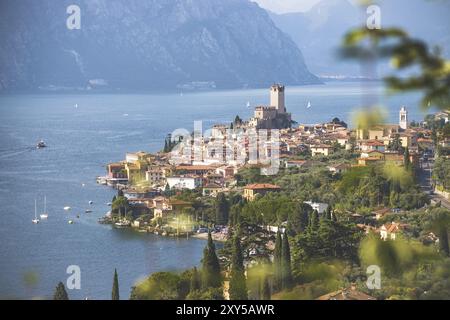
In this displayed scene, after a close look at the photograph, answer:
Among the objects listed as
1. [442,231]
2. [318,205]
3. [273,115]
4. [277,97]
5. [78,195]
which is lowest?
[78,195]

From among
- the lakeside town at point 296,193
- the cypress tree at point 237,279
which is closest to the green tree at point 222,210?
the lakeside town at point 296,193

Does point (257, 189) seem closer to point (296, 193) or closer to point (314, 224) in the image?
point (296, 193)

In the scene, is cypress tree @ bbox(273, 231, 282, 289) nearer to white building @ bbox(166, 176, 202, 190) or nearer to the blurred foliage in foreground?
the blurred foliage in foreground

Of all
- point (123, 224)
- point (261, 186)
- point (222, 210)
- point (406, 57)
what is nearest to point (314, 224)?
point (222, 210)

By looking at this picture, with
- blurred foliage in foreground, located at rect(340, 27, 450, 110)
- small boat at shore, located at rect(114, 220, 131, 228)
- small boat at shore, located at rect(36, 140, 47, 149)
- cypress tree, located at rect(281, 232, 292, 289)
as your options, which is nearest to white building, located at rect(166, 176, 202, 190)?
small boat at shore, located at rect(114, 220, 131, 228)

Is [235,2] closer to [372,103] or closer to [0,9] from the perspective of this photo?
[0,9]

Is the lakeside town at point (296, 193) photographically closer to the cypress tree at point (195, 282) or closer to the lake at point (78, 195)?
the cypress tree at point (195, 282)
